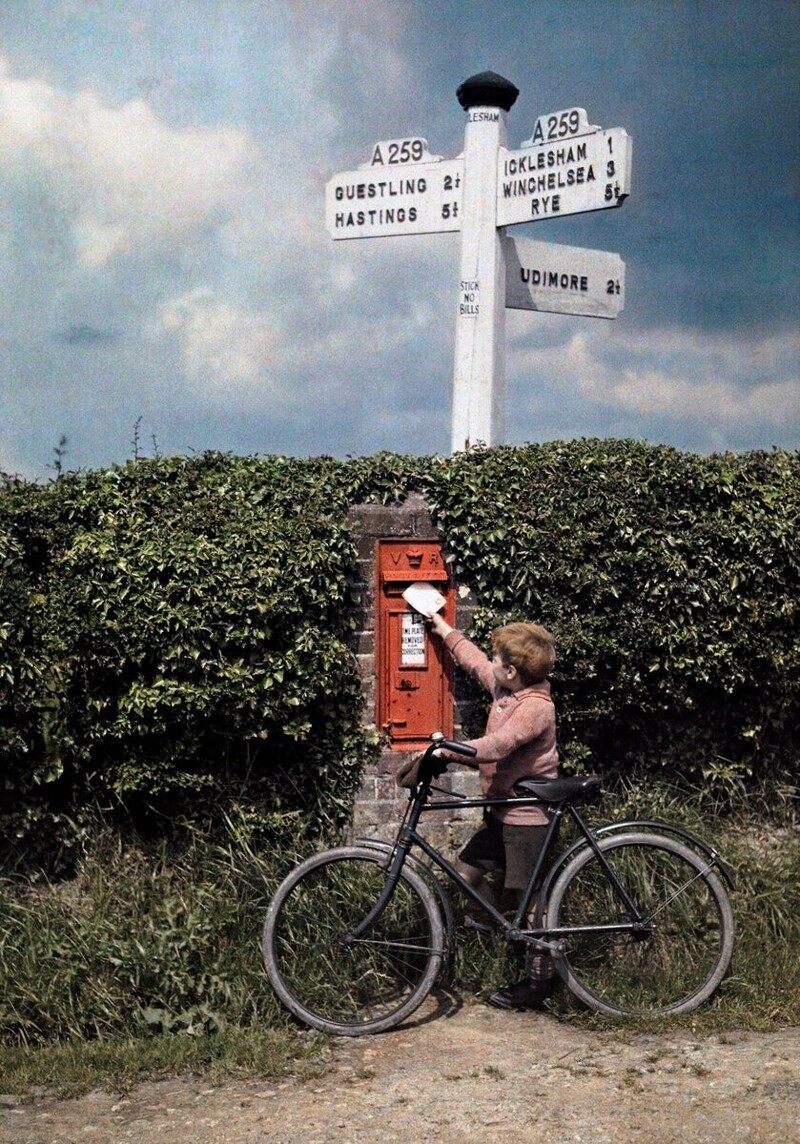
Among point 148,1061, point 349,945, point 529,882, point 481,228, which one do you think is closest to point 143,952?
point 148,1061

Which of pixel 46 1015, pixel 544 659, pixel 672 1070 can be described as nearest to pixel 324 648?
pixel 544 659

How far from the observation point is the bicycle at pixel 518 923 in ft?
17.7

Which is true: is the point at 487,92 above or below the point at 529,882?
above

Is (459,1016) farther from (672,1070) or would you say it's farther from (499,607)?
(499,607)

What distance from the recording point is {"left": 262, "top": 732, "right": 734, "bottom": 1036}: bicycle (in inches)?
212

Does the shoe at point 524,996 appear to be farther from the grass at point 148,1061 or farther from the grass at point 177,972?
the grass at point 148,1061

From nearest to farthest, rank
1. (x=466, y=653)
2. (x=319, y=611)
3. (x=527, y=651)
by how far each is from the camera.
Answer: (x=527, y=651) < (x=466, y=653) < (x=319, y=611)

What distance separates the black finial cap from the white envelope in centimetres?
362

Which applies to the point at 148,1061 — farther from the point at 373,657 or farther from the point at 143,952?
the point at 373,657

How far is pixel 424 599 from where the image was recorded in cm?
651

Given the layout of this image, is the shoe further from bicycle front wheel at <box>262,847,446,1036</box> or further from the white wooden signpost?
the white wooden signpost

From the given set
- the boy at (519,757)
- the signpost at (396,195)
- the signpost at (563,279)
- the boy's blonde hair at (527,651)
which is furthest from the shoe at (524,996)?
the signpost at (396,195)

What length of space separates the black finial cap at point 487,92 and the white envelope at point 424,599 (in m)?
3.62

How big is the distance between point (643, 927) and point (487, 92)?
5.41 meters
